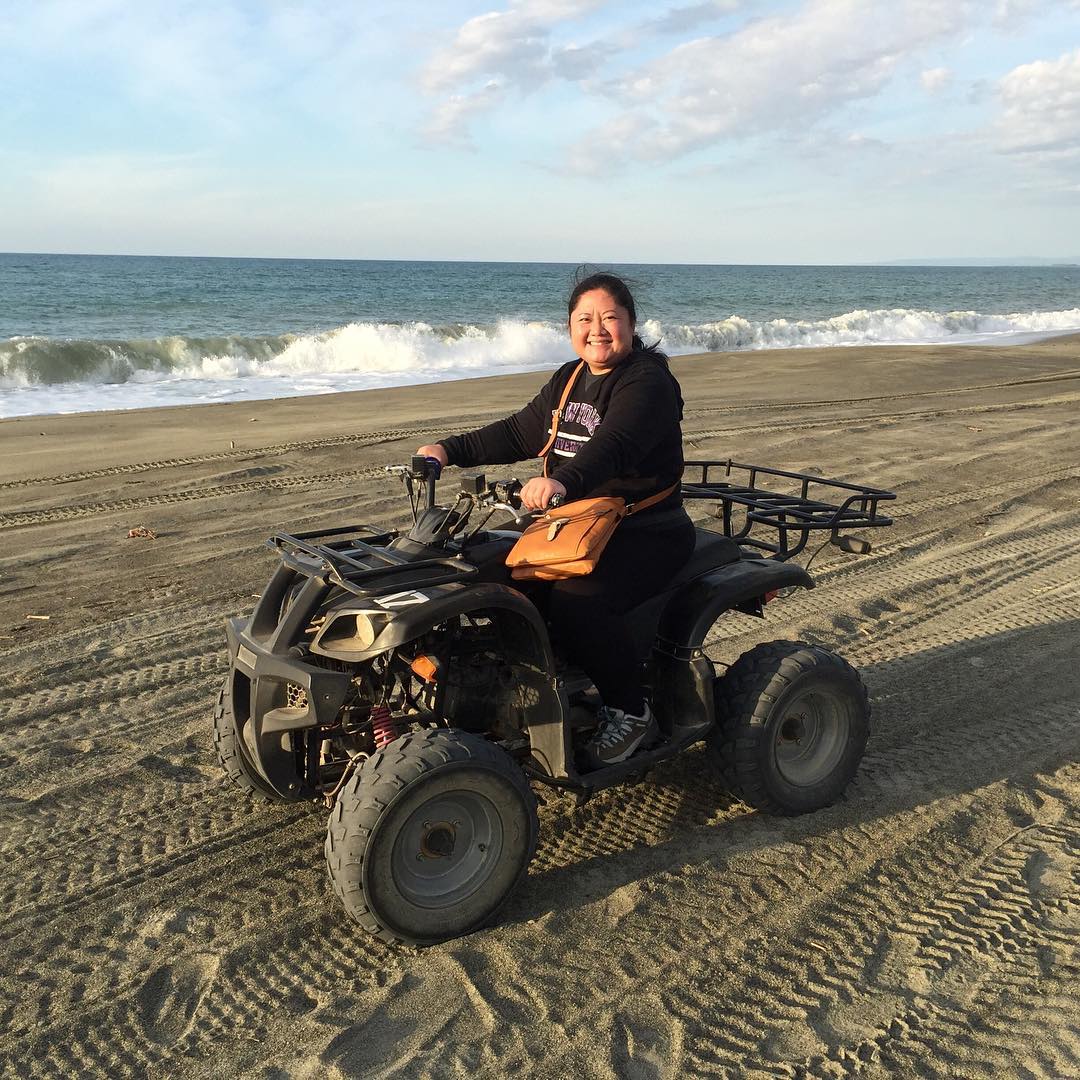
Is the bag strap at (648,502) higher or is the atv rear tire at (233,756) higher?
the bag strap at (648,502)

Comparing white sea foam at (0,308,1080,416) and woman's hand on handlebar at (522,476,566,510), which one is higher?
woman's hand on handlebar at (522,476,566,510)

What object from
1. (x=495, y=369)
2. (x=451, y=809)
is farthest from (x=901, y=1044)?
(x=495, y=369)

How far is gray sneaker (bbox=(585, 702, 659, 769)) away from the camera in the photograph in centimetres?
357

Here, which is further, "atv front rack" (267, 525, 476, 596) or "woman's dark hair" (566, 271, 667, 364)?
"woman's dark hair" (566, 271, 667, 364)

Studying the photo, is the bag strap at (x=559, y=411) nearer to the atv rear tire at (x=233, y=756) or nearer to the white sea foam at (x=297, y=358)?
the atv rear tire at (x=233, y=756)

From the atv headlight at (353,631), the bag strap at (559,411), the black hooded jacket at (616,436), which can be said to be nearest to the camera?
the atv headlight at (353,631)

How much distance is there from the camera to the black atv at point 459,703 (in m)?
3.08

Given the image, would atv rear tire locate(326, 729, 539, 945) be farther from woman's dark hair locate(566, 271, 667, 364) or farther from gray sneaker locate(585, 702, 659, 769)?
woman's dark hair locate(566, 271, 667, 364)

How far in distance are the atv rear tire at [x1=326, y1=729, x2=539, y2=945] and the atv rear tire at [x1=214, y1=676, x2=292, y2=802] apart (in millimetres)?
657

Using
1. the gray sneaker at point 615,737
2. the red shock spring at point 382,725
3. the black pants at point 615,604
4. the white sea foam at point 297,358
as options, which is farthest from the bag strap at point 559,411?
the white sea foam at point 297,358

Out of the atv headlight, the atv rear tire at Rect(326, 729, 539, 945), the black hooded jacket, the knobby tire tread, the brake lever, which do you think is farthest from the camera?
the knobby tire tread

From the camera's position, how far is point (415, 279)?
255 ft

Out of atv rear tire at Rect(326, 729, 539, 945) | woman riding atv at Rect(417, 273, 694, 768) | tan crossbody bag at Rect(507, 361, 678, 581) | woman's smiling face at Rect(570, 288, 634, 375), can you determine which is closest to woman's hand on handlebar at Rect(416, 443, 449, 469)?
woman riding atv at Rect(417, 273, 694, 768)

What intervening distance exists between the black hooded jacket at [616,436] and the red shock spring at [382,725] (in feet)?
3.06
